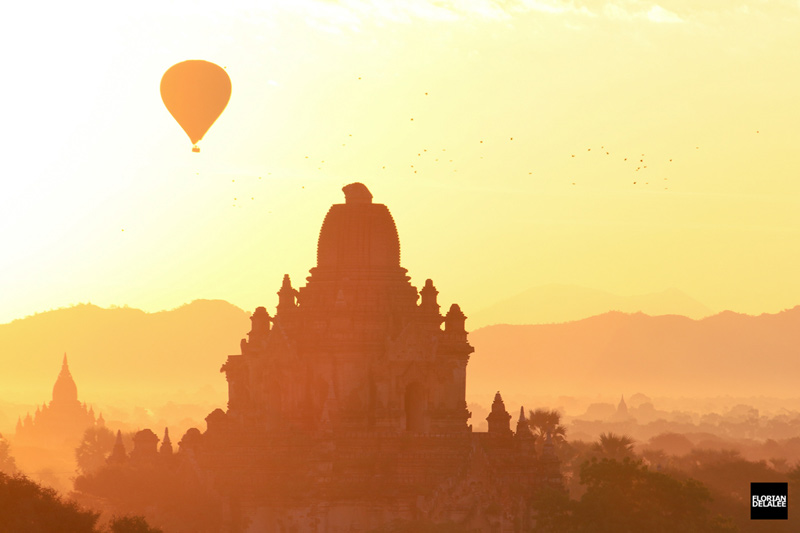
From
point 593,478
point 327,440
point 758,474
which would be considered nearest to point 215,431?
point 327,440

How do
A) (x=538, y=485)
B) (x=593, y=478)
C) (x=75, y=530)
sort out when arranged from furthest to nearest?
(x=538, y=485) → (x=593, y=478) → (x=75, y=530)

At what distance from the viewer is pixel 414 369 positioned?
94.9 meters

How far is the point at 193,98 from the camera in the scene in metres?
109

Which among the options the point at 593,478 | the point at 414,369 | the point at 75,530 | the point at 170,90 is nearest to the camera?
the point at 75,530

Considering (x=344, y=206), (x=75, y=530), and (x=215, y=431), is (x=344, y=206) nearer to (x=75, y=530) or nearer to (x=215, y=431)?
(x=215, y=431)

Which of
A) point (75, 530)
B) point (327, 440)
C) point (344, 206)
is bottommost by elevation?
point (75, 530)

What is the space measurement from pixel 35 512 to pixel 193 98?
144 ft

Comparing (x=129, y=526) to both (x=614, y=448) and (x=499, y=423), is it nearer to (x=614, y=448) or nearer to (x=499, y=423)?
(x=499, y=423)

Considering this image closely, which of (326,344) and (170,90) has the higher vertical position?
(170,90)

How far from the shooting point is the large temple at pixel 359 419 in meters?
87.3

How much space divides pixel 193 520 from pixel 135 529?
1261cm

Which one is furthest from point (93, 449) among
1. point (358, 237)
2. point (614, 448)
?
point (358, 237)

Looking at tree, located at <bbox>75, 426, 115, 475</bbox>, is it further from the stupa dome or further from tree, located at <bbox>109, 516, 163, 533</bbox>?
tree, located at <bbox>109, 516, 163, 533</bbox>

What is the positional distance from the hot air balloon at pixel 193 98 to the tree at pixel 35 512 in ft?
131
